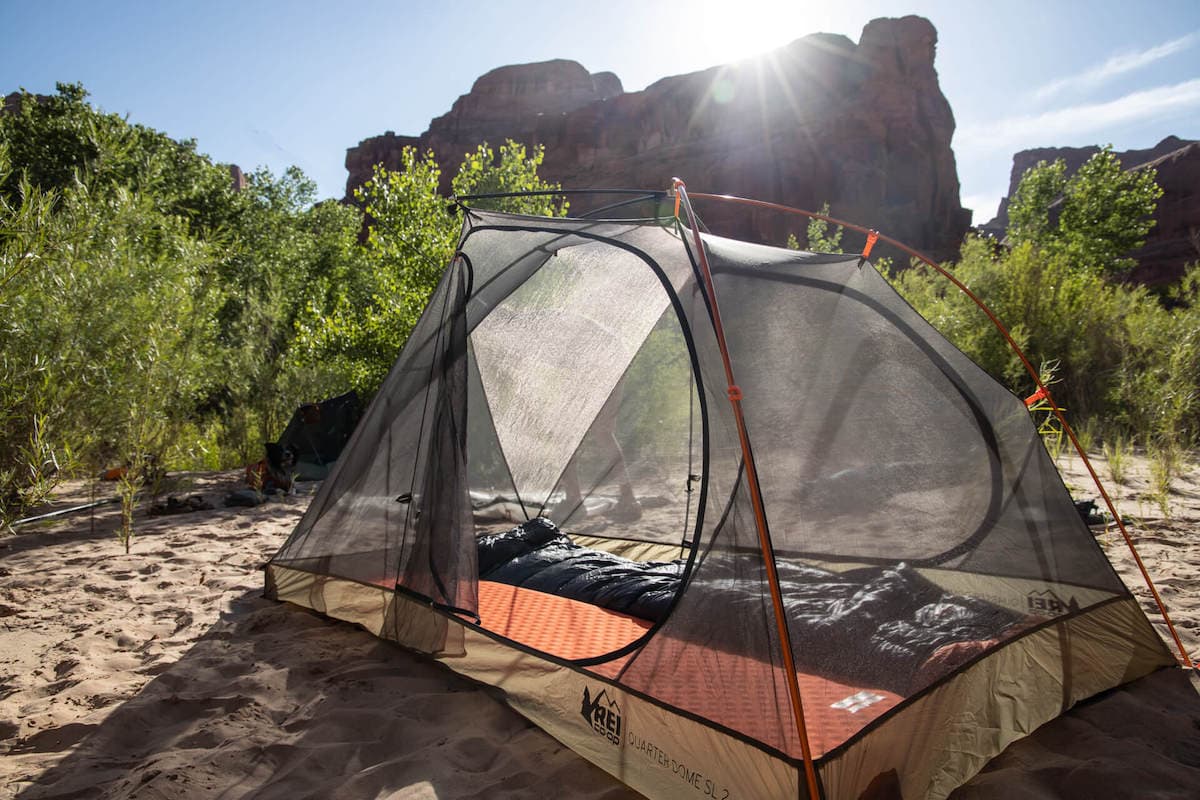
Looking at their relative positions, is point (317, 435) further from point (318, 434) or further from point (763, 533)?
point (763, 533)

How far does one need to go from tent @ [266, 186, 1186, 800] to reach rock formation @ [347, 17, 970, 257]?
3385cm

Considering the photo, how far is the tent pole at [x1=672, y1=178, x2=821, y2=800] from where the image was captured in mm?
1512

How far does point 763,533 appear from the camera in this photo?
1.77m

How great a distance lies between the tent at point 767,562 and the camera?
5.69 feet

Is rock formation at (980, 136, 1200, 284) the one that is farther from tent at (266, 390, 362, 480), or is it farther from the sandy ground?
the sandy ground

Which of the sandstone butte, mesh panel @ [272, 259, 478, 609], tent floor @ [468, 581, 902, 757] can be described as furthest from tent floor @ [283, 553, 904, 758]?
the sandstone butte

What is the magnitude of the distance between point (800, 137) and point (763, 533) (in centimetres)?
4013

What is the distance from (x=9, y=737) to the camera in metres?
2.17

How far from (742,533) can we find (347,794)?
4.24 feet

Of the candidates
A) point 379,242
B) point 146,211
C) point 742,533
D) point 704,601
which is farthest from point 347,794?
point 379,242

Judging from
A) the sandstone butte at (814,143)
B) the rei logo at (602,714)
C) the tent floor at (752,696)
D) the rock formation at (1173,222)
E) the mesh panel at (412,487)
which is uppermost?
the sandstone butte at (814,143)

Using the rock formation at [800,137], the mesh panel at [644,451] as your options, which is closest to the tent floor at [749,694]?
the mesh panel at [644,451]

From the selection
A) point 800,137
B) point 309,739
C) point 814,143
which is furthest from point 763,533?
point 800,137

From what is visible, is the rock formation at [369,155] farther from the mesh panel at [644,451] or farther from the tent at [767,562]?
the tent at [767,562]
